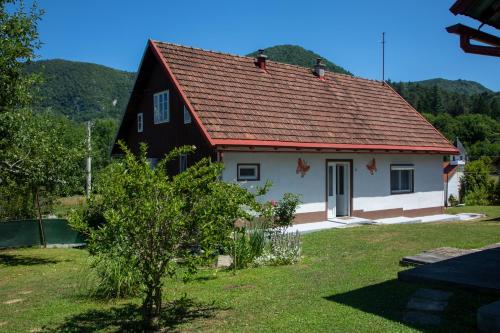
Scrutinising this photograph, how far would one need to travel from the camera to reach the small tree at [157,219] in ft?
19.0

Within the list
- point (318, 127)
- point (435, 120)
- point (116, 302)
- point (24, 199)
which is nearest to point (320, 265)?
point (116, 302)

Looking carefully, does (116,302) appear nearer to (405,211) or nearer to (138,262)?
(138,262)

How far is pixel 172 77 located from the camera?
16766 mm

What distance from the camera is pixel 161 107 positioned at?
61.2 feet

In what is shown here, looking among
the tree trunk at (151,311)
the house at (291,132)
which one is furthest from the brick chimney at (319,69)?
the tree trunk at (151,311)

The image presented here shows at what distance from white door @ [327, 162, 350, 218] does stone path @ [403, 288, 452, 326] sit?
1146cm

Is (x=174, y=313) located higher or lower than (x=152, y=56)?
lower

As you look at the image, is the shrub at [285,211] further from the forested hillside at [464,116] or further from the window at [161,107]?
the forested hillside at [464,116]

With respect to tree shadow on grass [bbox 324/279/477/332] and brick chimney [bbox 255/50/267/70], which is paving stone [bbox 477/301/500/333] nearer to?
tree shadow on grass [bbox 324/279/477/332]

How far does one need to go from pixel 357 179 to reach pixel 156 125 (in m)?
8.20

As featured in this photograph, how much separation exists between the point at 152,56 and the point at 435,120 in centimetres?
7160

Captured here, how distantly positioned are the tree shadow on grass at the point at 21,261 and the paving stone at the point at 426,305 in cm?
1068

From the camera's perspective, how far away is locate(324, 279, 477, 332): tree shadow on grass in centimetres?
585

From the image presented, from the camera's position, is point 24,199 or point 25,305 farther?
point 24,199
